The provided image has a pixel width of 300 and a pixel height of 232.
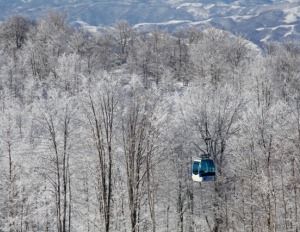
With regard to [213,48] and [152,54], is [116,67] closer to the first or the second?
[152,54]

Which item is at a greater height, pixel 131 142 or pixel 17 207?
pixel 131 142

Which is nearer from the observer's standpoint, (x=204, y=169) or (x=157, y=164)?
(x=204, y=169)

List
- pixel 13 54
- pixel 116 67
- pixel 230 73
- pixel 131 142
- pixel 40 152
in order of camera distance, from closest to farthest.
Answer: pixel 131 142 < pixel 40 152 < pixel 230 73 < pixel 13 54 < pixel 116 67

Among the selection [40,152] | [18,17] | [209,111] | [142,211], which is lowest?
[142,211]

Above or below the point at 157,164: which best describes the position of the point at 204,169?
above

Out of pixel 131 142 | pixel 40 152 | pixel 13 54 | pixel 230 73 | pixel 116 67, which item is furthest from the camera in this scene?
pixel 116 67

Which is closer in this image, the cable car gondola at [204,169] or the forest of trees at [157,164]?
the cable car gondola at [204,169]

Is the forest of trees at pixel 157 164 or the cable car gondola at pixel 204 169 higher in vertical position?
the cable car gondola at pixel 204 169

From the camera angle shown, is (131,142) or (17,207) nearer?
(131,142)

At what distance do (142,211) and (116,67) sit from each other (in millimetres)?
50513

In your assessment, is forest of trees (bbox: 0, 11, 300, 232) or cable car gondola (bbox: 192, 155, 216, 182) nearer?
cable car gondola (bbox: 192, 155, 216, 182)

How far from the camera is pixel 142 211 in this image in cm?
4094

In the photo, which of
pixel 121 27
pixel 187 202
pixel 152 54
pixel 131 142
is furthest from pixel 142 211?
pixel 121 27

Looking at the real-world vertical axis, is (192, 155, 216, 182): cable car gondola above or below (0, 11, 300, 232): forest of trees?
above
